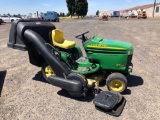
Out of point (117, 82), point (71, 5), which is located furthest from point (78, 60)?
point (71, 5)

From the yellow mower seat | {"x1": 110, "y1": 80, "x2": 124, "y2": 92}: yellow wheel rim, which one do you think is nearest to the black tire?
{"x1": 110, "y1": 80, "x2": 124, "y2": 92}: yellow wheel rim

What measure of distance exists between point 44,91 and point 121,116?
80.5 inches

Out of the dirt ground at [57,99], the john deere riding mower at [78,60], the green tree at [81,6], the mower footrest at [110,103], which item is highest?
the green tree at [81,6]

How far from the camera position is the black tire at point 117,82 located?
4.45 metres

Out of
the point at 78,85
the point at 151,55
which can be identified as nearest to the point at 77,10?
the point at 151,55

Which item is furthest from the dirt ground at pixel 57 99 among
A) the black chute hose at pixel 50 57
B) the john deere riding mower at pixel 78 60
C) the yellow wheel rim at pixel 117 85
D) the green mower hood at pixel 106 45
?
the green mower hood at pixel 106 45

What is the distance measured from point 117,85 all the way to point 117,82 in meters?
0.08

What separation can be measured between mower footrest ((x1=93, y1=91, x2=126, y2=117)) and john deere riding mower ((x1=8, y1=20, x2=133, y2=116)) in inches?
3.7

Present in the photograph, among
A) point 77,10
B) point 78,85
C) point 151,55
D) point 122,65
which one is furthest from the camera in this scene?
point 77,10

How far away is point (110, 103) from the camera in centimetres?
377

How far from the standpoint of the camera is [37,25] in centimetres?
503

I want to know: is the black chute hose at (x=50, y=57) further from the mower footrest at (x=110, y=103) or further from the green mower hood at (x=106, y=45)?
the mower footrest at (x=110, y=103)

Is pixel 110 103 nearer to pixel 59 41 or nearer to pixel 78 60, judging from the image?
pixel 78 60

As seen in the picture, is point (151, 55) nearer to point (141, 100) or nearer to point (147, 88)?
point (147, 88)
